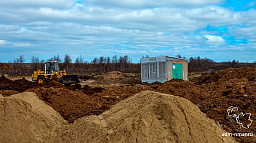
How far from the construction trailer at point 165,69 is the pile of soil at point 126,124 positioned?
536 inches

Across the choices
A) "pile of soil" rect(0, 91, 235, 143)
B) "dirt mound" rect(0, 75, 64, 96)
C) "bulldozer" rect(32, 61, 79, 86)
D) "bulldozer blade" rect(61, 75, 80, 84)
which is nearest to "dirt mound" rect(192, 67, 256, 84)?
"pile of soil" rect(0, 91, 235, 143)

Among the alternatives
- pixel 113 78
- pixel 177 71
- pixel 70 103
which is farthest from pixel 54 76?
pixel 70 103

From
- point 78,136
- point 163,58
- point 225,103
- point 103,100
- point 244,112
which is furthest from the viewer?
point 163,58

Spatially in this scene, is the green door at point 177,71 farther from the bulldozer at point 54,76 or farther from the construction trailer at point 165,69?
the bulldozer at point 54,76

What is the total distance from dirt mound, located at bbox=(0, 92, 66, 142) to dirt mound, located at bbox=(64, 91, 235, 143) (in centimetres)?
121

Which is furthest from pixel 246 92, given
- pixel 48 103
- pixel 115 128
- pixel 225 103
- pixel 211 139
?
pixel 48 103

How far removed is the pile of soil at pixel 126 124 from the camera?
18.6 feet

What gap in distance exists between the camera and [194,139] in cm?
553

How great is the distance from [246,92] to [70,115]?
24.0 feet

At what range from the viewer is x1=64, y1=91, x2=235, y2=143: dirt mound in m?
5.59

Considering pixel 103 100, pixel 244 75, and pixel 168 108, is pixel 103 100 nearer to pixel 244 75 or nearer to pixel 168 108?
pixel 168 108

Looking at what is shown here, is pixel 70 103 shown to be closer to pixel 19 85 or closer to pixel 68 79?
pixel 19 85

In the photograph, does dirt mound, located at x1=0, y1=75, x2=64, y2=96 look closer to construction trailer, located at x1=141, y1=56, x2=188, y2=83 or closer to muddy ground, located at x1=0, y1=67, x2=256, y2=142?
muddy ground, located at x1=0, y1=67, x2=256, y2=142

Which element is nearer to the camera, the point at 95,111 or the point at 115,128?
the point at 115,128
